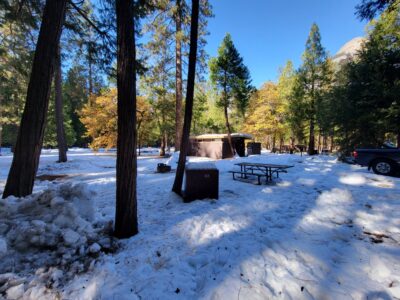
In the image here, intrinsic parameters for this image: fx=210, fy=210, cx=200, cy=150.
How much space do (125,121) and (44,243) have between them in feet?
6.51

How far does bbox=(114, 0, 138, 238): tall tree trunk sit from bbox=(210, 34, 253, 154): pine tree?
50.9 feet

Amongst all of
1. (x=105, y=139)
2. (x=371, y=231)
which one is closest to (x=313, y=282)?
(x=371, y=231)

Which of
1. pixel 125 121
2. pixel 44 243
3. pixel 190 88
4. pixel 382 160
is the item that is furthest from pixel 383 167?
pixel 44 243

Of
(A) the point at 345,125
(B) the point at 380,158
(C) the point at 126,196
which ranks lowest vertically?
(C) the point at 126,196

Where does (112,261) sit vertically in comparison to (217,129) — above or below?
below

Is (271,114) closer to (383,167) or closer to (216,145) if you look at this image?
(216,145)

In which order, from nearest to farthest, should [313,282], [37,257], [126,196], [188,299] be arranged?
[188,299], [313,282], [37,257], [126,196]

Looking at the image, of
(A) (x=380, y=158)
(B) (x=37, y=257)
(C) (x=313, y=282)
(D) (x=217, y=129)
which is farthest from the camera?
(D) (x=217, y=129)

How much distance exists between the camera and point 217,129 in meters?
37.6

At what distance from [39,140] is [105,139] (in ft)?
47.6

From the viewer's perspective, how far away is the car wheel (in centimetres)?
837

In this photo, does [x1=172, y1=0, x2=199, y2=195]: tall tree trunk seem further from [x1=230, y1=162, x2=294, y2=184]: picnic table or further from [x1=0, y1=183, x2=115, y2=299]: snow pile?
[x1=230, y1=162, x2=294, y2=184]: picnic table

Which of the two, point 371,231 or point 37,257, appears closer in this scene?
point 37,257

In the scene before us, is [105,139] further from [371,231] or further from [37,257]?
[371,231]
